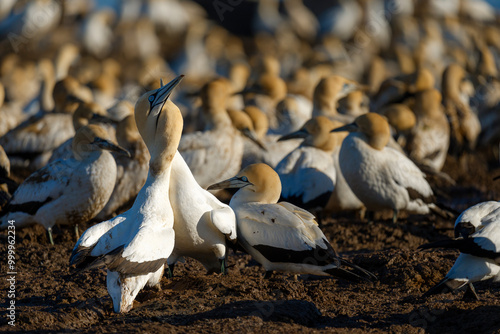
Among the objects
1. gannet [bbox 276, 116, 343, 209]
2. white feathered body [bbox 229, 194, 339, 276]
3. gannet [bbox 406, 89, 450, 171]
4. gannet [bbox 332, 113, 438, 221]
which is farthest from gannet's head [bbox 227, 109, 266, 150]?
white feathered body [bbox 229, 194, 339, 276]

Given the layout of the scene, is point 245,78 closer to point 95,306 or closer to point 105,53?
point 105,53

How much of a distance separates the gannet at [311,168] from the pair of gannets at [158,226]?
Result: 125 inches

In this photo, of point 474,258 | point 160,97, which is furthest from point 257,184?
point 474,258

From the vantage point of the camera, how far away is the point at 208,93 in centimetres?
1272

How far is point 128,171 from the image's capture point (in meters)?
10.4

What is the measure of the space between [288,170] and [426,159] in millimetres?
5137

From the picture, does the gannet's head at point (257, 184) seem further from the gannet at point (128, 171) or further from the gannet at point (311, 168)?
the gannet at point (128, 171)

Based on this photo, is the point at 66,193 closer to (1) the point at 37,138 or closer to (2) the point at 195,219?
(2) the point at 195,219

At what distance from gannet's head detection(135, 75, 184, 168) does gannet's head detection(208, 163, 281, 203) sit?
3.53 feet

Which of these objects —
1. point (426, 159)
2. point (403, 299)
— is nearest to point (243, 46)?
point (426, 159)

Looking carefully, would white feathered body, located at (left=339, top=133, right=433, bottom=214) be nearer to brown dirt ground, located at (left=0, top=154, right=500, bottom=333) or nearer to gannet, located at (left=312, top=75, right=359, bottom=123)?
brown dirt ground, located at (left=0, top=154, right=500, bottom=333)

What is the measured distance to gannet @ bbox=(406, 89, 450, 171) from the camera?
1480 cm

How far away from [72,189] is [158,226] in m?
3.20

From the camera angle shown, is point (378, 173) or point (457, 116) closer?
point (378, 173)
